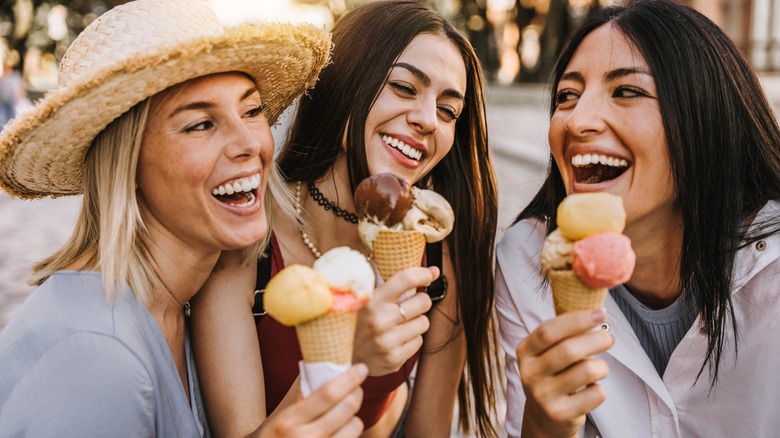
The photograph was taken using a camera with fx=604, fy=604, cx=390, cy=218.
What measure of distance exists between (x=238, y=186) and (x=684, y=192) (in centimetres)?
191

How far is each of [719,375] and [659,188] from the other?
93cm

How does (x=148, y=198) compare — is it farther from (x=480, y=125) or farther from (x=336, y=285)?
(x=480, y=125)

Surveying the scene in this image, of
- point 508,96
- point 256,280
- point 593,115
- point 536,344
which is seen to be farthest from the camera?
point 508,96

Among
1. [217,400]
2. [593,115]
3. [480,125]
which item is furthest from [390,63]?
[217,400]

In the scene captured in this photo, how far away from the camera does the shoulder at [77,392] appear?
1.99 metres

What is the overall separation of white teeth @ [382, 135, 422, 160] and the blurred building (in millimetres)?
26770

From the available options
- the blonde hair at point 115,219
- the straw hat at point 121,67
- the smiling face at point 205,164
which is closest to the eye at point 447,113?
the straw hat at point 121,67

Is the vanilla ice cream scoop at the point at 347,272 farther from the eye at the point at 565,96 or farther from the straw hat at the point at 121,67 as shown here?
the eye at the point at 565,96

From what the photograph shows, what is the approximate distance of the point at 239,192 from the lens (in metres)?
2.43

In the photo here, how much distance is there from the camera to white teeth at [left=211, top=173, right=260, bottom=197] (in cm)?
230

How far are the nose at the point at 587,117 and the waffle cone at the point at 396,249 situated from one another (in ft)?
2.85

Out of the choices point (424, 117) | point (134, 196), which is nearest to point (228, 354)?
point (134, 196)

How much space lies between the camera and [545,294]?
3.05m

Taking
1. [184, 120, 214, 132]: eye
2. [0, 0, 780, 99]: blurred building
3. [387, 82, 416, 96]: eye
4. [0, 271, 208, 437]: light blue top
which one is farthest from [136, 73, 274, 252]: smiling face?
[0, 0, 780, 99]: blurred building
